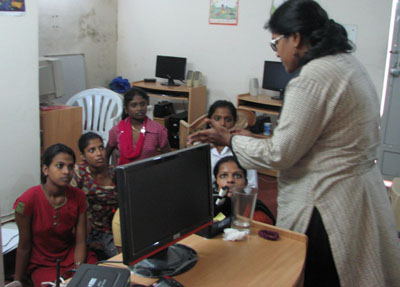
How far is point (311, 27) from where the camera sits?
53.5 inches

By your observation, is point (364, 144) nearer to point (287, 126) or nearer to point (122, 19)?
point (287, 126)

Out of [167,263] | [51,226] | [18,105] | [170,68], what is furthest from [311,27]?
[170,68]

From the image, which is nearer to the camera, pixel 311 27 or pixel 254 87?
pixel 311 27

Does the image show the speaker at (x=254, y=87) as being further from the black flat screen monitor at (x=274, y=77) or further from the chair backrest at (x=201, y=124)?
the chair backrest at (x=201, y=124)

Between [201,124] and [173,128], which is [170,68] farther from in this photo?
[201,124]

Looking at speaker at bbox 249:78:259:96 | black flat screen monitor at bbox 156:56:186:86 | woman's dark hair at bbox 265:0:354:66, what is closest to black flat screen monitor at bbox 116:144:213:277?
woman's dark hair at bbox 265:0:354:66

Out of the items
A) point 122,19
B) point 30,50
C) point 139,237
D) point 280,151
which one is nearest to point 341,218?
point 280,151

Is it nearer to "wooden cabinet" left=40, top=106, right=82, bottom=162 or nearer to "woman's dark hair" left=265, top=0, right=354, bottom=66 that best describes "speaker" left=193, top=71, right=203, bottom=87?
"wooden cabinet" left=40, top=106, right=82, bottom=162

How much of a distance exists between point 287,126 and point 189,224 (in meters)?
0.45

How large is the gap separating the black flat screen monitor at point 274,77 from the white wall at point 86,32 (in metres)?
2.34

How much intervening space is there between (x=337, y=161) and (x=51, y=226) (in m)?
1.47

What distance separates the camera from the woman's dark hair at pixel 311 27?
135 centimetres

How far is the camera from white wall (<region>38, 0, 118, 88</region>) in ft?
17.2

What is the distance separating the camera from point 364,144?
1.39 m
